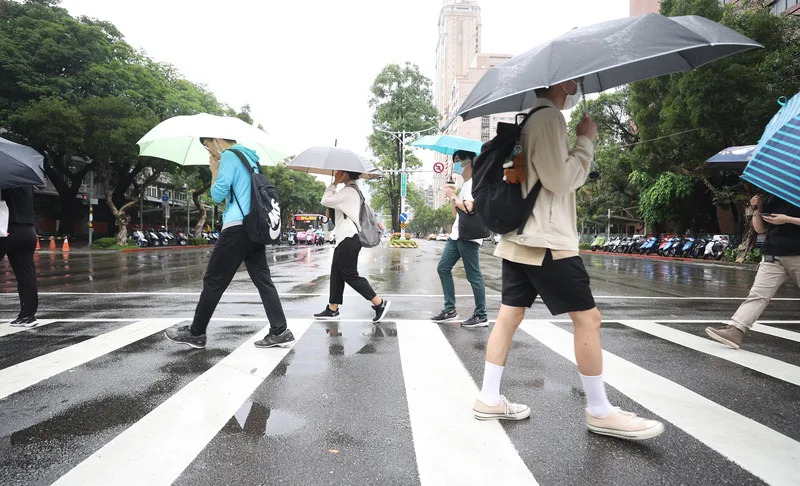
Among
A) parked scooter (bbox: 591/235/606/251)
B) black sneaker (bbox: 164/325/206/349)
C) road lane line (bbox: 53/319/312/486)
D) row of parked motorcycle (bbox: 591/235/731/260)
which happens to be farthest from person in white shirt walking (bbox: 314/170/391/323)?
parked scooter (bbox: 591/235/606/251)

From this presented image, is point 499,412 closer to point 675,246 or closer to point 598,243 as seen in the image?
point 675,246

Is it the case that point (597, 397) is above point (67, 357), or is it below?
above

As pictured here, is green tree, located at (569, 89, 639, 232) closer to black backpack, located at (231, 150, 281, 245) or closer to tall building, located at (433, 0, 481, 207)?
black backpack, located at (231, 150, 281, 245)

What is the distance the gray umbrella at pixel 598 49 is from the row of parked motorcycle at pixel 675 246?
903 inches

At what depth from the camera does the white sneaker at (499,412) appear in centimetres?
277

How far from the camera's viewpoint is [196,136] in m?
4.30

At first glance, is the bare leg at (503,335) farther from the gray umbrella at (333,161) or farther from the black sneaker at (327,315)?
the black sneaker at (327,315)

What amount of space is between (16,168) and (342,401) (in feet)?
12.3

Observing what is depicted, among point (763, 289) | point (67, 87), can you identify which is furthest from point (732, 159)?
point (67, 87)

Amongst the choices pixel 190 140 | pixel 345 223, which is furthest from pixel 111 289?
pixel 345 223

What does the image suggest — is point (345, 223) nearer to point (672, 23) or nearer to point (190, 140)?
point (190, 140)

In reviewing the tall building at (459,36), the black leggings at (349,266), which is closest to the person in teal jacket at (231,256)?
the black leggings at (349,266)

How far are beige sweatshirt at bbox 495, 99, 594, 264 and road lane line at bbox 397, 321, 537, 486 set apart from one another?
943 mm

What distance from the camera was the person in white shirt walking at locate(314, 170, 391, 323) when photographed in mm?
5492
